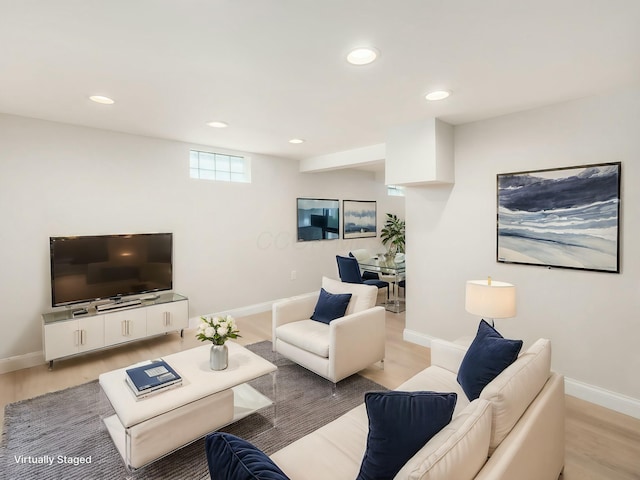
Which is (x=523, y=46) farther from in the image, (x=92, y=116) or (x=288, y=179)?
(x=288, y=179)

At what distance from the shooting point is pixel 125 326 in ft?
11.7

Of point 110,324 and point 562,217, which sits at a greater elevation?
point 562,217

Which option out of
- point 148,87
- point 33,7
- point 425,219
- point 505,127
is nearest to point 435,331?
point 425,219

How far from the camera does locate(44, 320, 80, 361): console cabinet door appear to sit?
313 cm

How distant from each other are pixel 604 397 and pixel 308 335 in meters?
2.42

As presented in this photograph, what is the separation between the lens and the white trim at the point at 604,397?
251cm

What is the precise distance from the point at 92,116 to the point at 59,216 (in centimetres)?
110

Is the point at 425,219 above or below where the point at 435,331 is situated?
above

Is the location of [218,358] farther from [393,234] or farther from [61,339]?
[393,234]

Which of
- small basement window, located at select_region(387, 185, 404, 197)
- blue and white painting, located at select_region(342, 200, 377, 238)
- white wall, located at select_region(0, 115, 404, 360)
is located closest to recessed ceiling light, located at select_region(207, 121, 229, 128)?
white wall, located at select_region(0, 115, 404, 360)

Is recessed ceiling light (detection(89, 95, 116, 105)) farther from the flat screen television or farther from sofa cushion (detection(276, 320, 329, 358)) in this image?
sofa cushion (detection(276, 320, 329, 358))

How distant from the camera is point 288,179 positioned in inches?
214

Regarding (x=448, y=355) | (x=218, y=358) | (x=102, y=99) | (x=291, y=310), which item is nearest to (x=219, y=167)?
(x=102, y=99)

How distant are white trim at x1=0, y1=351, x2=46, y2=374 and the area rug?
0.85 meters
